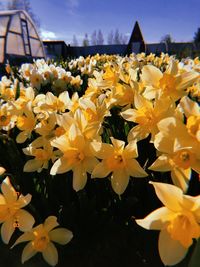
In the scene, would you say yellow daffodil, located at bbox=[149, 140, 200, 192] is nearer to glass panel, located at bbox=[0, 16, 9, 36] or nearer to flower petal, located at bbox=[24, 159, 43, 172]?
flower petal, located at bbox=[24, 159, 43, 172]

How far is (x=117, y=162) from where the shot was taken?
2.73ft

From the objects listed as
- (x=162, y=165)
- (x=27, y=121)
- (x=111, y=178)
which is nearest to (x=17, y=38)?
(x=27, y=121)

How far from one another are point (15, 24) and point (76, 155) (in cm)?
1500

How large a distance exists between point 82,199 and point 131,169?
0.29m

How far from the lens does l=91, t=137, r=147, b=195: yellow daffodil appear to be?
81cm

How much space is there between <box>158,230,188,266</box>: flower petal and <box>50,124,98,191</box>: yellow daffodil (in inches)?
11.9

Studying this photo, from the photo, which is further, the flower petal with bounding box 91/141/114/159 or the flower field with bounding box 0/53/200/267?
the flower petal with bounding box 91/141/114/159

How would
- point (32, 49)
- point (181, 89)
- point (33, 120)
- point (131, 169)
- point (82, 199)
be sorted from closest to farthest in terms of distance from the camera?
point (131, 169)
point (181, 89)
point (82, 199)
point (33, 120)
point (32, 49)

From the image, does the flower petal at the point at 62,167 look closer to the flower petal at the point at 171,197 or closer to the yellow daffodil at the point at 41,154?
the yellow daffodil at the point at 41,154

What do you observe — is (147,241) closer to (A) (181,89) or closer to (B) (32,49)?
Answer: (A) (181,89)

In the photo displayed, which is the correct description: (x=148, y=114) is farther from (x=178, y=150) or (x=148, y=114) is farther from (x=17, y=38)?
(x=17, y=38)

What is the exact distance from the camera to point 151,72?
98cm

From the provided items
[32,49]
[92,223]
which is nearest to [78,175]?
[92,223]

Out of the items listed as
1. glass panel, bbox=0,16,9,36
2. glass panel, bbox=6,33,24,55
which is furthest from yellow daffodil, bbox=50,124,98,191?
glass panel, bbox=0,16,9,36
